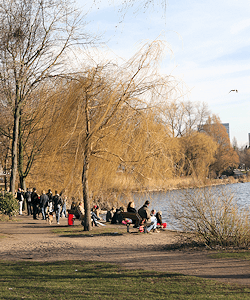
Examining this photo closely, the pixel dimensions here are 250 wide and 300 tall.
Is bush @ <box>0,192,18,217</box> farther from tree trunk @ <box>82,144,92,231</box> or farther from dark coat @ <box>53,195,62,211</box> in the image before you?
tree trunk @ <box>82,144,92,231</box>

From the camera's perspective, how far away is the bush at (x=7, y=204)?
16.4 metres

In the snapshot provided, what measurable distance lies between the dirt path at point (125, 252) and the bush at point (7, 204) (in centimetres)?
241

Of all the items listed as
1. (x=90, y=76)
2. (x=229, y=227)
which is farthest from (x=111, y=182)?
(x=229, y=227)

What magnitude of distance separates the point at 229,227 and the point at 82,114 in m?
6.61

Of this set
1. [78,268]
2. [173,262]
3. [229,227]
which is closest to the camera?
[78,268]

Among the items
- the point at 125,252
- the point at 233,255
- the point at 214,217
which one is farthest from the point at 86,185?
the point at 233,255

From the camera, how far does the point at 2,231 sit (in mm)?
13953

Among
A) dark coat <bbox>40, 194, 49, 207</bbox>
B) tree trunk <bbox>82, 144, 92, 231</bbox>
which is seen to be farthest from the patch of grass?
dark coat <bbox>40, 194, 49, 207</bbox>

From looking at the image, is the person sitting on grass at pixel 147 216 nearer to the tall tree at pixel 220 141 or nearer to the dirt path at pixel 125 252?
the dirt path at pixel 125 252

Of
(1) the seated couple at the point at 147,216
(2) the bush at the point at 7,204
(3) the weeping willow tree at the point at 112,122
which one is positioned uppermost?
(3) the weeping willow tree at the point at 112,122

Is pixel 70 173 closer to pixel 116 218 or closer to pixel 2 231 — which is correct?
pixel 2 231

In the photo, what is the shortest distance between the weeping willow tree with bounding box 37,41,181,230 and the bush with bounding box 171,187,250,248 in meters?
3.07

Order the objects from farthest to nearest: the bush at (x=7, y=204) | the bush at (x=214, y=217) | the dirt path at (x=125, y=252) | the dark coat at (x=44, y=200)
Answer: the dark coat at (x=44, y=200)
the bush at (x=7, y=204)
the bush at (x=214, y=217)
the dirt path at (x=125, y=252)

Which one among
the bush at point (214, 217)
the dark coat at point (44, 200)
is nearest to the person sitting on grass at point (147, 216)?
the bush at point (214, 217)
